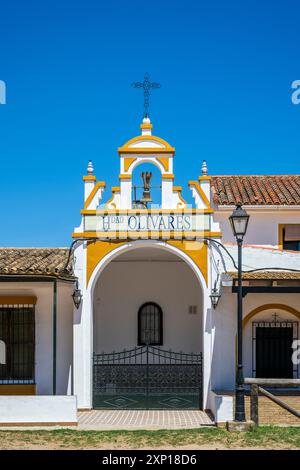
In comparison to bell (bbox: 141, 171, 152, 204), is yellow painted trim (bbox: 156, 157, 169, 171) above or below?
above

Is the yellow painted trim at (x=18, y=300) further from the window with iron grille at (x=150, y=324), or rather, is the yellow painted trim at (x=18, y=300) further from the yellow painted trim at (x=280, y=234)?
the yellow painted trim at (x=280, y=234)

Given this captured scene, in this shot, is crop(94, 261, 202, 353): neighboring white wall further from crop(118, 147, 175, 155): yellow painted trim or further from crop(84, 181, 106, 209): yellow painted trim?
crop(118, 147, 175, 155): yellow painted trim

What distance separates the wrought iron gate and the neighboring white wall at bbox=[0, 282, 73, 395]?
85 centimetres

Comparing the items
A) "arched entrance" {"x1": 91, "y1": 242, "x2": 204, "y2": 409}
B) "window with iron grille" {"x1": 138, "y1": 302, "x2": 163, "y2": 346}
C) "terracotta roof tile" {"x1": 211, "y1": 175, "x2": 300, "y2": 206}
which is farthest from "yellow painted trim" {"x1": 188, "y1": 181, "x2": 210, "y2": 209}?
"window with iron grille" {"x1": 138, "y1": 302, "x2": 163, "y2": 346}

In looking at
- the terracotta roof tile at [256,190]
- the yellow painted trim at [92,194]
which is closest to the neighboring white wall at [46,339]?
the yellow painted trim at [92,194]

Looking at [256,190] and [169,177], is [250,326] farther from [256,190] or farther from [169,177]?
[256,190]

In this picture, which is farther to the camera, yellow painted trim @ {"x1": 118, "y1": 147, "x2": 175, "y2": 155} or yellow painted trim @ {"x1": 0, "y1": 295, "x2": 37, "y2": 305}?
yellow painted trim @ {"x1": 0, "y1": 295, "x2": 37, "y2": 305}

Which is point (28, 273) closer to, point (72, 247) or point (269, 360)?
point (72, 247)

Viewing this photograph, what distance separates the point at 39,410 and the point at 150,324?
26.1ft

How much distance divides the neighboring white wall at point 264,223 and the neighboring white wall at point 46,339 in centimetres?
572

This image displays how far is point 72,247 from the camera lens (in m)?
16.7

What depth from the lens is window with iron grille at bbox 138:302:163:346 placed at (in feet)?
70.4

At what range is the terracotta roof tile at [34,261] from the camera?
15.6 meters
